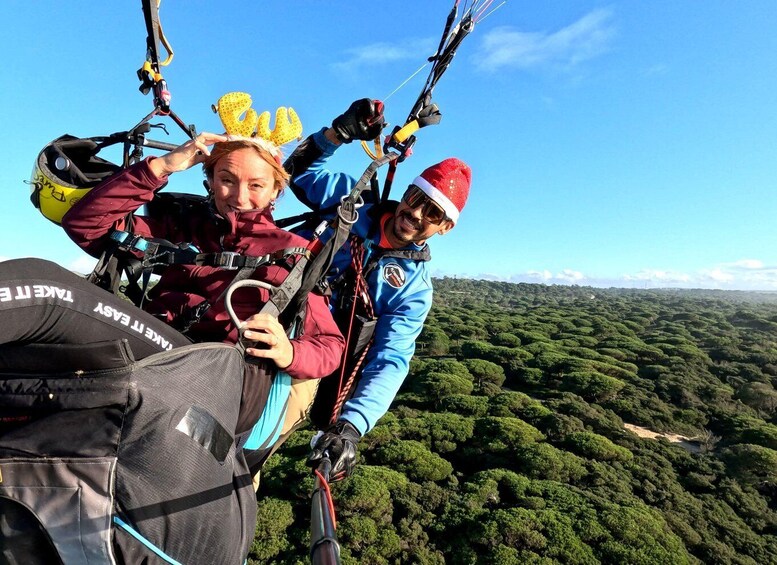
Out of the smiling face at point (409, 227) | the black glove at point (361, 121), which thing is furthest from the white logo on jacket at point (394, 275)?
the black glove at point (361, 121)

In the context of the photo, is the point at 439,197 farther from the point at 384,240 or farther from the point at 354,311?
the point at 354,311

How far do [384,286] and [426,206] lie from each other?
1.63 feet

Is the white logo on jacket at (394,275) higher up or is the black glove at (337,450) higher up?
the white logo on jacket at (394,275)

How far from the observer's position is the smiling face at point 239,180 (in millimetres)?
1812

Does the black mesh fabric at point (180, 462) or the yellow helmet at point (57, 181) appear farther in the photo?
the yellow helmet at point (57, 181)

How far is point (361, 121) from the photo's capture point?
2383mm

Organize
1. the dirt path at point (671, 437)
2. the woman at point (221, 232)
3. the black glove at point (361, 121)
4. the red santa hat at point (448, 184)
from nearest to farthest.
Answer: the woman at point (221, 232) < the black glove at point (361, 121) < the red santa hat at point (448, 184) < the dirt path at point (671, 437)

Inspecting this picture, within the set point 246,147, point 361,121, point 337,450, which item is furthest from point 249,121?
point 337,450

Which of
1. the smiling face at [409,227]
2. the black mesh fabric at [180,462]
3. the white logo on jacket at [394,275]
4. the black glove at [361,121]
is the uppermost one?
the black glove at [361,121]

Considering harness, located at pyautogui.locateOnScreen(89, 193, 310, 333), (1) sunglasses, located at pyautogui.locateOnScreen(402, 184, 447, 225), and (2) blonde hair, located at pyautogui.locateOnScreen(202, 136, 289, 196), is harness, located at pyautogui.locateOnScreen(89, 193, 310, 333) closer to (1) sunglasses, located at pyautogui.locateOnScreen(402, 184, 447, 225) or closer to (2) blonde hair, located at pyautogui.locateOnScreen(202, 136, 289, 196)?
(2) blonde hair, located at pyautogui.locateOnScreen(202, 136, 289, 196)

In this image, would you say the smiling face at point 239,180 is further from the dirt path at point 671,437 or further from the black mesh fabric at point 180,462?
the dirt path at point 671,437

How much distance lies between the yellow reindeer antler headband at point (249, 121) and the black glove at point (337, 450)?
47.0 inches

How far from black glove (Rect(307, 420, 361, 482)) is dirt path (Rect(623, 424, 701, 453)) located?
22832 millimetres

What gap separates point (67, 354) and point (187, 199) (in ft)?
3.69
